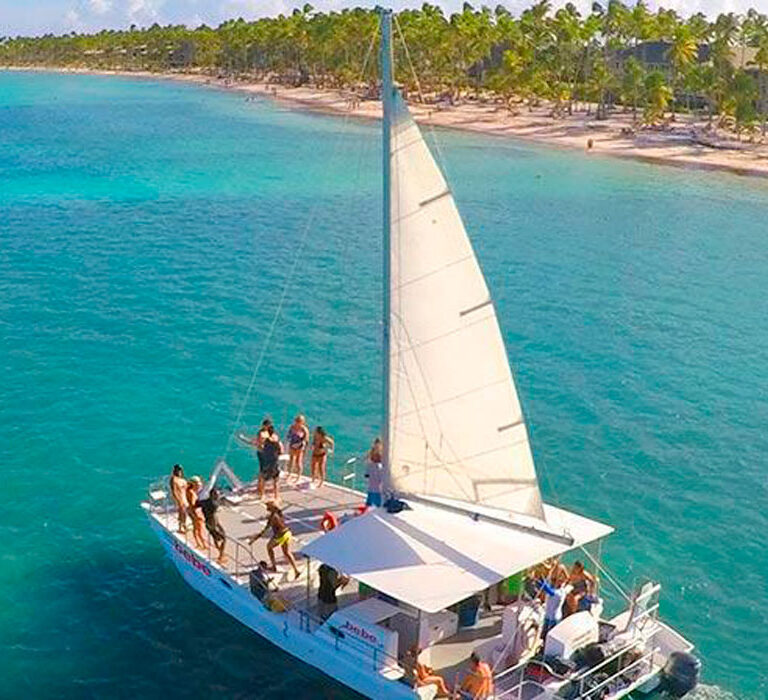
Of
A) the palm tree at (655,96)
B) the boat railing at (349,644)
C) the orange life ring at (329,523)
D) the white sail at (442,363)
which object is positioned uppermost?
the palm tree at (655,96)

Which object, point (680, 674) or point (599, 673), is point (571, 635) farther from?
point (680, 674)

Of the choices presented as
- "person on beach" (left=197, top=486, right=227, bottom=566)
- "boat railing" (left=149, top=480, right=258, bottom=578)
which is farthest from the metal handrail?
"person on beach" (left=197, top=486, right=227, bottom=566)

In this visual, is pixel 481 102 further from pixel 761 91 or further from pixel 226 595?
pixel 226 595

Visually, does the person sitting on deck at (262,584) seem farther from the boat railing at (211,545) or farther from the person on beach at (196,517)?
the person on beach at (196,517)

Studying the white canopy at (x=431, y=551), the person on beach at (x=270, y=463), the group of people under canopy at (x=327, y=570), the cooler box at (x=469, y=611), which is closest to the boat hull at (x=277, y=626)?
the group of people under canopy at (x=327, y=570)

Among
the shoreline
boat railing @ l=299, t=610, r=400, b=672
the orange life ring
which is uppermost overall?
the shoreline

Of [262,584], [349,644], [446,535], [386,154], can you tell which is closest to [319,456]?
[262,584]

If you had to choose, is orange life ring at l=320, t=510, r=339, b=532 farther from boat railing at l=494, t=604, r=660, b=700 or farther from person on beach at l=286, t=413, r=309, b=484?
boat railing at l=494, t=604, r=660, b=700

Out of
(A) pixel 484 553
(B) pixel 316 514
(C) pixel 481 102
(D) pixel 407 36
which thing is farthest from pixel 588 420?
(D) pixel 407 36
